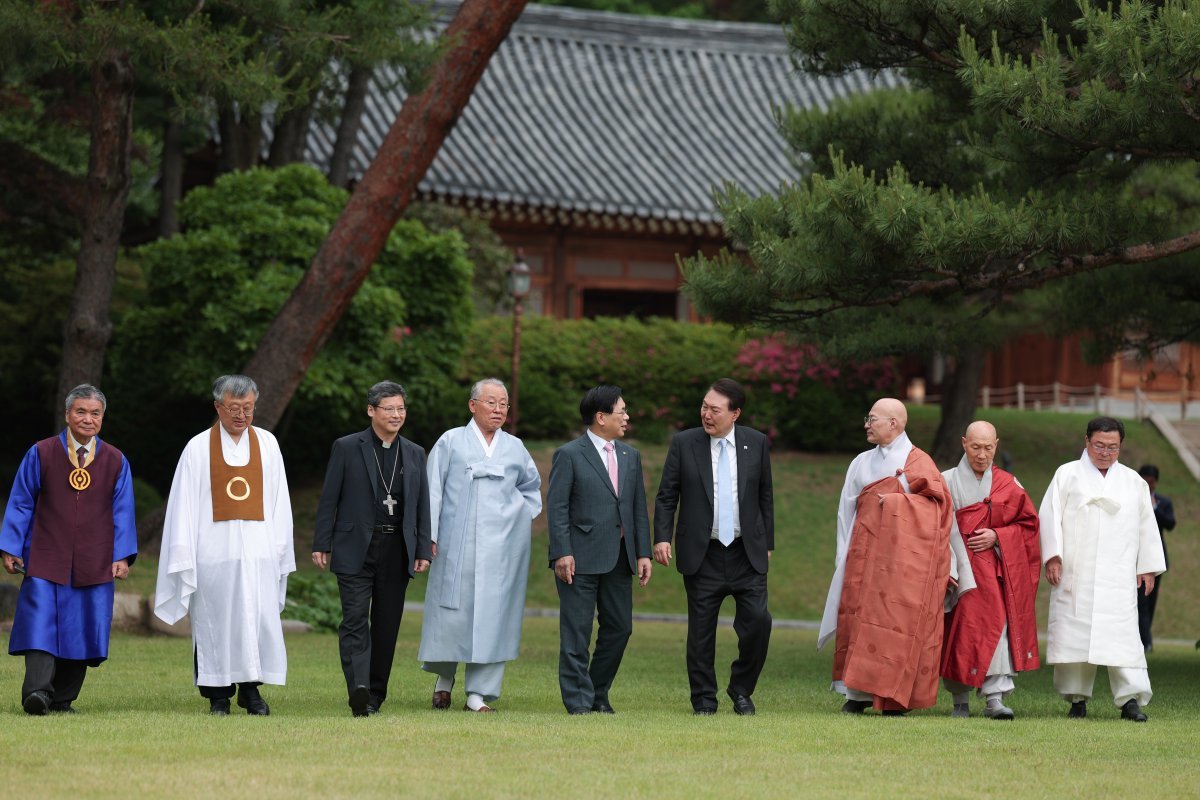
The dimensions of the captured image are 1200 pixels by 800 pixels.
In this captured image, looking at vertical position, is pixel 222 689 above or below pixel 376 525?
below

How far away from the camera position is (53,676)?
782 cm

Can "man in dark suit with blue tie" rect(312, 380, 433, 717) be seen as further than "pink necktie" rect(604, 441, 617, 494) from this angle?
No

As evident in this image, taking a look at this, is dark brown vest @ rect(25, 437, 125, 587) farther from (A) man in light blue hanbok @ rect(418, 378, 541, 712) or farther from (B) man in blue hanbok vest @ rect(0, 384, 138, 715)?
(A) man in light blue hanbok @ rect(418, 378, 541, 712)

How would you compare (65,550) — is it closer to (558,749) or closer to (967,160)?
(558,749)

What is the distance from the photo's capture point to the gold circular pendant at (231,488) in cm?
795

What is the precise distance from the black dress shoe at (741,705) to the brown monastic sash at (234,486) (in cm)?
257

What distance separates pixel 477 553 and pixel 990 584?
2.67m

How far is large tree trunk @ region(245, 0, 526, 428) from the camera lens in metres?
13.4

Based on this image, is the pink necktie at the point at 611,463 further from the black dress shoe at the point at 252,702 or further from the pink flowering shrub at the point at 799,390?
the pink flowering shrub at the point at 799,390

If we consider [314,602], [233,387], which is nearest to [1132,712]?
[233,387]

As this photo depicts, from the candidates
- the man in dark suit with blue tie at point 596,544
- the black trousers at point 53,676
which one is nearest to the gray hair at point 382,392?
the man in dark suit with blue tie at point 596,544

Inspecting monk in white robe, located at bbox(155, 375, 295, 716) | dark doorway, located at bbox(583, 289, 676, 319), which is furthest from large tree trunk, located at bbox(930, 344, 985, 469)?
monk in white robe, located at bbox(155, 375, 295, 716)

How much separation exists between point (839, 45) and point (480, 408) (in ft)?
13.8

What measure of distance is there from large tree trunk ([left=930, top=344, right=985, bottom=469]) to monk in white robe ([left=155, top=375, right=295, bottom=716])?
51.1 feet
